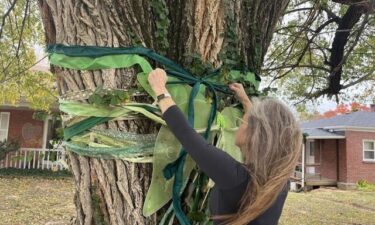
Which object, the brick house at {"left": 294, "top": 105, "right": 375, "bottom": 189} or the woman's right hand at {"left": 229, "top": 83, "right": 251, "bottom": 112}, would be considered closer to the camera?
the woman's right hand at {"left": 229, "top": 83, "right": 251, "bottom": 112}

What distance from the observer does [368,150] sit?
21641mm

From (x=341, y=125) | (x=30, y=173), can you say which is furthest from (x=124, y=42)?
(x=341, y=125)

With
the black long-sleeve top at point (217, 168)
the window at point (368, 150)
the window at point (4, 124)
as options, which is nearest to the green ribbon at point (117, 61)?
the black long-sleeve top at point (217, 168)

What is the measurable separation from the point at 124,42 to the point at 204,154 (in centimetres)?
71

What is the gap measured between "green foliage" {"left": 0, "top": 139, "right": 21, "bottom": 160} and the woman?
16.1m

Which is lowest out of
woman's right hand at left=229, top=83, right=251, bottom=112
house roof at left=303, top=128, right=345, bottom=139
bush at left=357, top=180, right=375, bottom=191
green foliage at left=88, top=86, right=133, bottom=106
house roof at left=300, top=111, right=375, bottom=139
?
bush at left=357, top=180, right=375, bottom=191

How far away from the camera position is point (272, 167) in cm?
179

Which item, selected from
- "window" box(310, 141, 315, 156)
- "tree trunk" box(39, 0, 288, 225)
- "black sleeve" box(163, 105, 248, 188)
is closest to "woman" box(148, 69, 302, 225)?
"black sleeve" box(163, 105, 248, 188)

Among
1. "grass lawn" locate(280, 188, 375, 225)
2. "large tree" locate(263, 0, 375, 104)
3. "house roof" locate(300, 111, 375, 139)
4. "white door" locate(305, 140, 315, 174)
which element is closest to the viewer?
"large tree" locate(263, 0, 375, 104)

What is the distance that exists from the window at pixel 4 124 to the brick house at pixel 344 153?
13.8 metres

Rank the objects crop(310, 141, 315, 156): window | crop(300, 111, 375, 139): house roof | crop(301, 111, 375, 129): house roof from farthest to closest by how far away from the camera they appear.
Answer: crop(310, 141, 315, 156): window < crop(301, 111, 375, 129): house roof < crop(300, 111, 375, 139): house roof

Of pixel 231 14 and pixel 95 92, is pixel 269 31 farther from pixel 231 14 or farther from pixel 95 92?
pixel 95 92

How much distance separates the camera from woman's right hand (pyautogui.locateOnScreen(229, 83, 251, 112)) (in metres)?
2.17

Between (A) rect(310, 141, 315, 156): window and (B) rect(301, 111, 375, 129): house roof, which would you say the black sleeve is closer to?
(B) rect(301, 111, 375, 129): house roof
